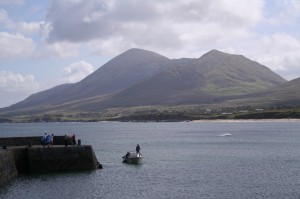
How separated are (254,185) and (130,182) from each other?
40.9 ft

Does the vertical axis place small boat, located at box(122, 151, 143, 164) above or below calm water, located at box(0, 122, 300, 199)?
above

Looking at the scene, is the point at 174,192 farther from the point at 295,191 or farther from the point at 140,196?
the point at 295,191

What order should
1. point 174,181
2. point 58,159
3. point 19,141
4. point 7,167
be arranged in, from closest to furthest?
point 7,167
point 174,181
point 58,159
point 19,141

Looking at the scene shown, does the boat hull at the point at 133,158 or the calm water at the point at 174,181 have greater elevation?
the boat hull at the point at 133,158

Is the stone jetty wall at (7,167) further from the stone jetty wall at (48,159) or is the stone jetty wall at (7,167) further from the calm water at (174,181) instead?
A: the calm water at (174,181)

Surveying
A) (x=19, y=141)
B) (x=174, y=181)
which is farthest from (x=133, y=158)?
(x=174, y=181)

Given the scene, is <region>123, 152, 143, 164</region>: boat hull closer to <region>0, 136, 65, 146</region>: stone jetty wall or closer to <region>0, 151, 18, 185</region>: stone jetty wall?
<region>0, 136, 65, 146</region>: stone jetty wall

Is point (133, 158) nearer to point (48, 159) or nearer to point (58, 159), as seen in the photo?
point (58, 159)

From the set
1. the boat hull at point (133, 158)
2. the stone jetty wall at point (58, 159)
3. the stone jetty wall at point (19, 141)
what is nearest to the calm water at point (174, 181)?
the boat hull at point (133, 158)

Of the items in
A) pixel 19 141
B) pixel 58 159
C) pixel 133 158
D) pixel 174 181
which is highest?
pixel 19 141

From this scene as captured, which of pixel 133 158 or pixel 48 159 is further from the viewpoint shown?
pixel 133 158

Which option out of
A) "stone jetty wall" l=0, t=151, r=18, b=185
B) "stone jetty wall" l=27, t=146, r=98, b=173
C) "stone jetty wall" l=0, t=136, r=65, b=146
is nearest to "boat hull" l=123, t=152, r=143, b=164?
"stone jetty wall" l=27, t=146, r=98, b=173

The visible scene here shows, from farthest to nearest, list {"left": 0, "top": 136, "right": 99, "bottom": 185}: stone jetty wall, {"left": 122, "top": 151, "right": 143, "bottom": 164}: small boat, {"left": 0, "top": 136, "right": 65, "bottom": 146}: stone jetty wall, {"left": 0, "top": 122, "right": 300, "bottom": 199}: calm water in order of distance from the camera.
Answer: {"left": 122, "top": 151, "right": 143, "bottom": 164}: small boat → {"left": 0, "top": 136, "right": 65, "bottom": 146}: stone jetty wall → {"left": 0, "top": 136, "right": 99, "bottom": 185}: stone jetty wall → {"left": 0, "top": 122, "right": 300, "bottom": 199}: calm water

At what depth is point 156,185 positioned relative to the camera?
167 ft
